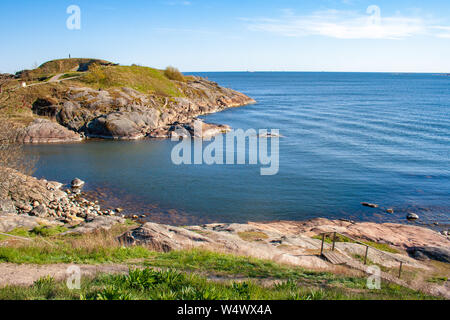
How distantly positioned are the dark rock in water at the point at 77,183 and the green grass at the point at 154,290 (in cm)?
2396

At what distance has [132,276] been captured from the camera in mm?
9328

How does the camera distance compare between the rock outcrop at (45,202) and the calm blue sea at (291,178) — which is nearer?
the rock outcrop at (45,202)

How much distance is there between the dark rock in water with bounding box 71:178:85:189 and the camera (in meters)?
32.3

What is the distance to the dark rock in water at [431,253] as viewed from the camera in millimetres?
19656

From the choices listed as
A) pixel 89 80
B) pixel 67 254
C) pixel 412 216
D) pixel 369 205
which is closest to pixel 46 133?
pixel 89 80

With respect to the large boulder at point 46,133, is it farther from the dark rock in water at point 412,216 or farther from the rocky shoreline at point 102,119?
the dark rock in water at point 412,216

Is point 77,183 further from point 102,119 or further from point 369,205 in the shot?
point 369,205

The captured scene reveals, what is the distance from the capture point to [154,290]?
8836 mm

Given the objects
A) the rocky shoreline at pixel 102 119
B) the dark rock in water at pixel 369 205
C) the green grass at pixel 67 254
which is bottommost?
the dark rock in water at pixel 369 205

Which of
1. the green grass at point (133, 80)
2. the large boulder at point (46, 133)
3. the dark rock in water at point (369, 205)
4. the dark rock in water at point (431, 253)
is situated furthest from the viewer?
the green grass at point (133, 80)

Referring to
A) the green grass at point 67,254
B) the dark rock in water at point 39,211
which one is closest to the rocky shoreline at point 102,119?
the dark rock in water at point 39,211

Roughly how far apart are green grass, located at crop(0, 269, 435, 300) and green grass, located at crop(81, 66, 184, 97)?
64397 millimetres

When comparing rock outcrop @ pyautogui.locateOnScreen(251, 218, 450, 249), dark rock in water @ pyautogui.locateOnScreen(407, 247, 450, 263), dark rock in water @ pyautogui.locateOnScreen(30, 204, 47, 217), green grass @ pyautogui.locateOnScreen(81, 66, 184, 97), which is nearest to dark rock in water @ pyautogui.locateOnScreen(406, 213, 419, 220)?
rock outcrop @ pyautogui.locateOnScreen(251, 218, 450, 249)

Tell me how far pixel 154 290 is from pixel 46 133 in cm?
4932
